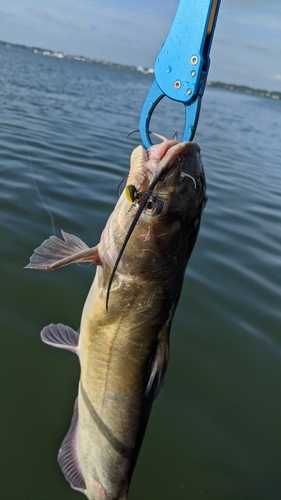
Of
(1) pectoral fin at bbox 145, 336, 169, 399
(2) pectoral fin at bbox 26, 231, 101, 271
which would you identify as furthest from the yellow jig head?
(1) pectoral fin at bbox 145, 336, 169, 399

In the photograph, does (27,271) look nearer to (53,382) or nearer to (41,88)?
(53,382)

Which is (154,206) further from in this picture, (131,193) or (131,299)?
(131,299)

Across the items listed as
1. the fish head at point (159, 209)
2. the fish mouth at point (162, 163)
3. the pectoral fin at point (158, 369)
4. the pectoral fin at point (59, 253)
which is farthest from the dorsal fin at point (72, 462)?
the fish mouth at point (162, 163)

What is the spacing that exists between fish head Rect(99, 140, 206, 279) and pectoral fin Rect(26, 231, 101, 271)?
107mm

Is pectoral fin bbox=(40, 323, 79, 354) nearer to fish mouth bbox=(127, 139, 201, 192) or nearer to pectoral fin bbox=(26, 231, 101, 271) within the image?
pectoral fin bbox=(26, 231, 101, 271)

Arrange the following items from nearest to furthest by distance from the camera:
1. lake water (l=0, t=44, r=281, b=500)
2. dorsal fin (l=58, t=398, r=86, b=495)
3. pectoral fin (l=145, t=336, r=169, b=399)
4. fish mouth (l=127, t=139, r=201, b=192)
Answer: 1. fish mouth (l=127, t=139, r=201, b=192)
2. pectoral fin (l=145, t=336, r=169, b=399)
3. dorsal fin (l=58, t=398, r=86, b=495)
4. lake water (l=0, t=44, r=281, b=500)

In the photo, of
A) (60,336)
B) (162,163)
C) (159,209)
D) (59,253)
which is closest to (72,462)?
(60,336)

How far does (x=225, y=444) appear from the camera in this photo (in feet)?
11.0

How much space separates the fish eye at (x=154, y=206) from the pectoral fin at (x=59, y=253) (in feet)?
1.25

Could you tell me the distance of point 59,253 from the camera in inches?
95.7

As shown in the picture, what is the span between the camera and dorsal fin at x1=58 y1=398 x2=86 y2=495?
262cm

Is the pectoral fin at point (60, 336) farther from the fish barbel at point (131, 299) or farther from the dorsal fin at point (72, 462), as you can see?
the dorsal fin at point (72, 462)

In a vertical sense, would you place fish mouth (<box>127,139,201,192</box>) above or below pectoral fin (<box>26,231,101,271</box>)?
above

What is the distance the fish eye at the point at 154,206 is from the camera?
7.05ft
